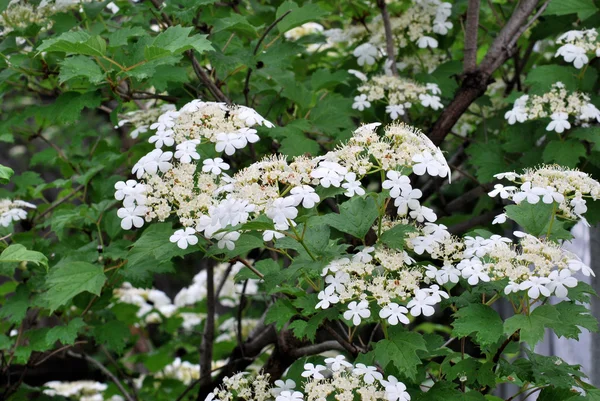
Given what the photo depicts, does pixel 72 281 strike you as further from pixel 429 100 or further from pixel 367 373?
pixel 429 100

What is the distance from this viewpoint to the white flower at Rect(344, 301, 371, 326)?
1.78 metres

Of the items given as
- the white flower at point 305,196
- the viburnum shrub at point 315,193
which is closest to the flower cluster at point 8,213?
the viburnum shrub at point 315,193

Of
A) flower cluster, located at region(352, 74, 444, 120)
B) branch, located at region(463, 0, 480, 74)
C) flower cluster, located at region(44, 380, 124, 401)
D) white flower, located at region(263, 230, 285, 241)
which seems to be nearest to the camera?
white flower, located at region(263, 230, 285, 241)

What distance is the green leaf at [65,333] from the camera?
258 centimetres

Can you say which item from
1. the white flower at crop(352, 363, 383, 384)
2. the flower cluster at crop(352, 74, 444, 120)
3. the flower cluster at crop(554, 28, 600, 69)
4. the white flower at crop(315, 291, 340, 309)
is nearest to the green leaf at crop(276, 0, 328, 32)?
the flower cluster at crop(352, 74, 444, 120)

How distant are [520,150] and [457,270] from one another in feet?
3.75

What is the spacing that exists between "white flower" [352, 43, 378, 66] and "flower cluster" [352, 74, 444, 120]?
254 millimetres

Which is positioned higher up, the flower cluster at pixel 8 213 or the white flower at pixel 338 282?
the white flower at pixel 338 282

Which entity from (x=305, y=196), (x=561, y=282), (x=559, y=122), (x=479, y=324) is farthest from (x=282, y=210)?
(x=559, y=122)

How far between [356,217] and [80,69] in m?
0.93

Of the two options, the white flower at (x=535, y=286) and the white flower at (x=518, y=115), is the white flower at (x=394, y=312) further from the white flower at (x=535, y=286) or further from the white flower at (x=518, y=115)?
the white flower at (x=518, y=115)

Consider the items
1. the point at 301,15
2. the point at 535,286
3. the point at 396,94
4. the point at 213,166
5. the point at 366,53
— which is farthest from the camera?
the point at 366,53

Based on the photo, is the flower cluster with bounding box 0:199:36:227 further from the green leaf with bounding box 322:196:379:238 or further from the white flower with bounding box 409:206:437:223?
the white flower with bounding box 409:206:437:223

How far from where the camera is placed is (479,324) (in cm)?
179
